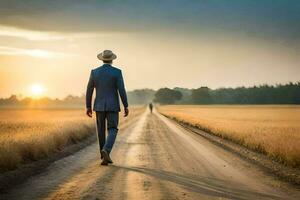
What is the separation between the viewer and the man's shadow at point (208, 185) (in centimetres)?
725

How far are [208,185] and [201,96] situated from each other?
609 ft

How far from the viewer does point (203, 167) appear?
1083 centimetres

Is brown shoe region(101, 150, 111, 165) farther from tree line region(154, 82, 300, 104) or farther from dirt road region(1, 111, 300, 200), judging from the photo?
tree line region(154, 82, 300, 104)

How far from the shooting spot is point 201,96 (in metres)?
192

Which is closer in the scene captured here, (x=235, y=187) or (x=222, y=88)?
(x=235, y=187)

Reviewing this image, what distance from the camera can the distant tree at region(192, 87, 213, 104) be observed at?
190250mm

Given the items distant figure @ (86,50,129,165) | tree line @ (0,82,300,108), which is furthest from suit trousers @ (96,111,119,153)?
tree line @ (0,82,300,108)

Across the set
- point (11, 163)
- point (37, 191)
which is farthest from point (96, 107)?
point (37, 191)

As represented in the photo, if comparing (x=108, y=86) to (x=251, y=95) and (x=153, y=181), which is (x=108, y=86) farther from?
(x=251, y=95)

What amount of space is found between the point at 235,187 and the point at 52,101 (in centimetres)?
18758

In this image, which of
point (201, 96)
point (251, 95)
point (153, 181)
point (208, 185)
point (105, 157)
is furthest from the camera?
point (201, 96)

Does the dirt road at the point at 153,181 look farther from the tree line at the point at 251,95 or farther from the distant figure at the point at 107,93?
the tree line at the point at 251,95

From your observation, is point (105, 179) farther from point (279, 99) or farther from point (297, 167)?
point (279, 99)

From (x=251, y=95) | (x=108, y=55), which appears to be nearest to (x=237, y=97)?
(x=251, y=95)
